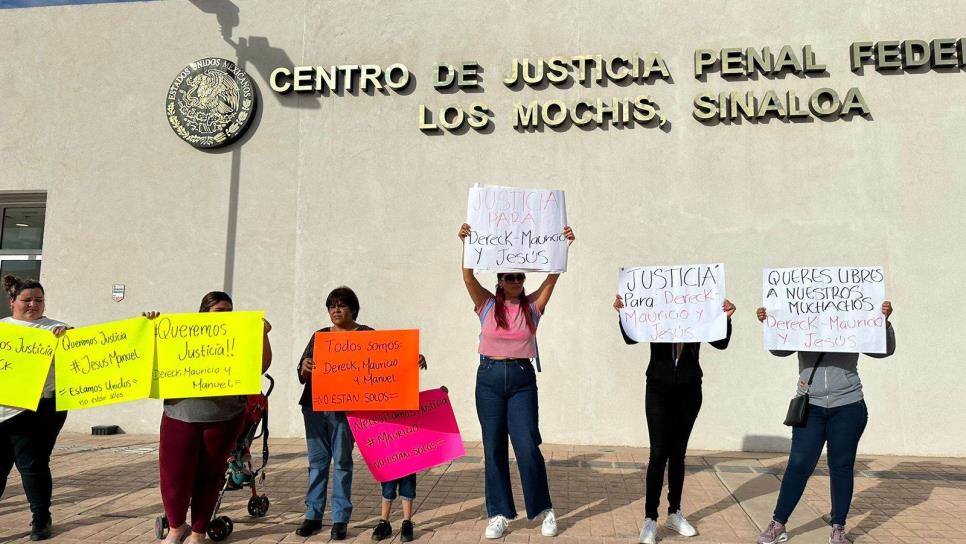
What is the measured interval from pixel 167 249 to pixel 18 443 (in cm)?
493

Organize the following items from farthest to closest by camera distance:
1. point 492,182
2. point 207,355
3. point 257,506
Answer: point 492,182, point 257,506, point 207,355

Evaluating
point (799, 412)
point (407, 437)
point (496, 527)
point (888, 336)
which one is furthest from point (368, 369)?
point (888, 336)

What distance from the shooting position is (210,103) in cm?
893

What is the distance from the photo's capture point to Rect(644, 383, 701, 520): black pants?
4.32 metres

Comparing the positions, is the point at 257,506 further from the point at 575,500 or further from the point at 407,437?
the point at 575,500

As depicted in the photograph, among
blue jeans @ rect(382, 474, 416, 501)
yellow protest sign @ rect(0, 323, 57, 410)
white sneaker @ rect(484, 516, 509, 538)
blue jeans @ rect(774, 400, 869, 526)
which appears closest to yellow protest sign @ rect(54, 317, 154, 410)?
yellow protest sign @ rect(0, 323, 57, 410)

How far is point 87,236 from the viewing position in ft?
29.5

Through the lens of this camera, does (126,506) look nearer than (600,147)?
Yes

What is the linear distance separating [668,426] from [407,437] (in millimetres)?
1794

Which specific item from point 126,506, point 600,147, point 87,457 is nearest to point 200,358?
point 126,506

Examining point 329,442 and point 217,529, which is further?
point 329,442

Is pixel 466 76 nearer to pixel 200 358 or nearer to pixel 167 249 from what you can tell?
pixel 167 249

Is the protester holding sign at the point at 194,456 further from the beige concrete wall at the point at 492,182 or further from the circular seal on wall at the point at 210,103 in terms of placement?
the circular seal on wall at the point at 210,103

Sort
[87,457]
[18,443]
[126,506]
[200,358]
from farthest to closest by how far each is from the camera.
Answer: [87,457]
[126,506]
[18,443]
[200,358]
